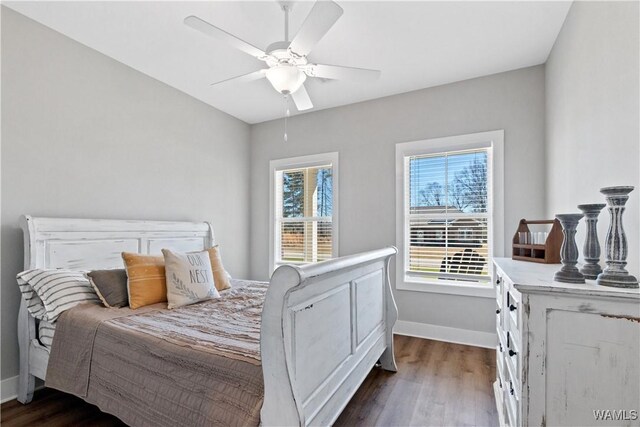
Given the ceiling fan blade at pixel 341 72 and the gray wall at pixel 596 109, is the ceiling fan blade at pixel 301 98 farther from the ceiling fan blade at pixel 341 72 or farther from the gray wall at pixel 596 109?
the gray wall at pixel 596 109

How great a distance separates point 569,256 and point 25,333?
3181 millimetres

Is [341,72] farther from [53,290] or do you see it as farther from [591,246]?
[53,290]

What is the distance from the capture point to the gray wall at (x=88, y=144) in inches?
86.2

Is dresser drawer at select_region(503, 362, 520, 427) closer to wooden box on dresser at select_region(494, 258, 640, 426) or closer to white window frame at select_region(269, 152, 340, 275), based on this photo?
wooden box on dresser at select_region(494, 258, 640, 426)

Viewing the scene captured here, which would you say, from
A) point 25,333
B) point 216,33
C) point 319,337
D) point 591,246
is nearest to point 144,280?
point 25,333

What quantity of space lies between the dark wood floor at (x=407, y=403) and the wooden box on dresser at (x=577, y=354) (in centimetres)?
96

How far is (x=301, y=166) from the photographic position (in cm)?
417

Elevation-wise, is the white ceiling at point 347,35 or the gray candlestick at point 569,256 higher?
the white ceiling at point 347,35

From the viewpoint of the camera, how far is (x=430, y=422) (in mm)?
1885

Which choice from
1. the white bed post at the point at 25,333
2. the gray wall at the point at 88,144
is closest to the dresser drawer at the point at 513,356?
the white bed post at the point at 25,333

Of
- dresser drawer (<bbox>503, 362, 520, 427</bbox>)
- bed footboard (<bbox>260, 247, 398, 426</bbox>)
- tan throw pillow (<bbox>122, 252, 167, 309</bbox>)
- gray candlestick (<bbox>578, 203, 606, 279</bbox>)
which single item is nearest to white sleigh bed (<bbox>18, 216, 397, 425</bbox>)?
bed footboard (<bbox>260, 247, 398, 426</bbox>)

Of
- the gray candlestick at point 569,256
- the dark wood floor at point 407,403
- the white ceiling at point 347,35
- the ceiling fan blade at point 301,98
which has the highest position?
the white ceiling at point 347,35

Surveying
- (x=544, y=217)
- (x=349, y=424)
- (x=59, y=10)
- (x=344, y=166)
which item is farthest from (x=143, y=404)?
(x=544, y=217)

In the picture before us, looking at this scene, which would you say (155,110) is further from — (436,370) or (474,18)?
(436,370)
